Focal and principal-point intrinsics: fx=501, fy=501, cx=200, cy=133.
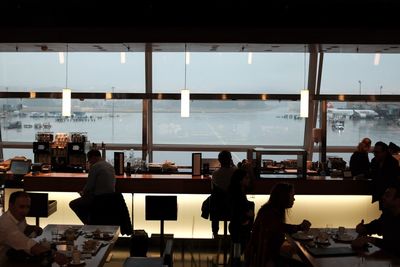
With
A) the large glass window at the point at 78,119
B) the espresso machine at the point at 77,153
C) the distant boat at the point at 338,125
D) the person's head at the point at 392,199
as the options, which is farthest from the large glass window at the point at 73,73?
the person's head at the point at 392,199

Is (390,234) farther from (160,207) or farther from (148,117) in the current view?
(148,117)

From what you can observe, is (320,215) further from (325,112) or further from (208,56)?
(208,56)

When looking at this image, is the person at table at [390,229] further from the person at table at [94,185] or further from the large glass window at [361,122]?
the large glass window at [361,122]

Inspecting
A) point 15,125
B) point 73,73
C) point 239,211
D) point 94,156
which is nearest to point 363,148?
point 239,211

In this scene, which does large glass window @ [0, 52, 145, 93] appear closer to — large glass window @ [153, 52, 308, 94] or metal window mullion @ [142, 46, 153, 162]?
metal window mullion @ [142, 46, 153, 162]

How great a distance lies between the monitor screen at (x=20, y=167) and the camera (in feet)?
24.7

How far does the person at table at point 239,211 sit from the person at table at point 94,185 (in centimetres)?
156

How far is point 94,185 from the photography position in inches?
243

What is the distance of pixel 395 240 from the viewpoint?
429cm

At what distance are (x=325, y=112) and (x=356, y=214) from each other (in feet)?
13.2

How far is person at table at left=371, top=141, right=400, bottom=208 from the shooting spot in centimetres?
673
